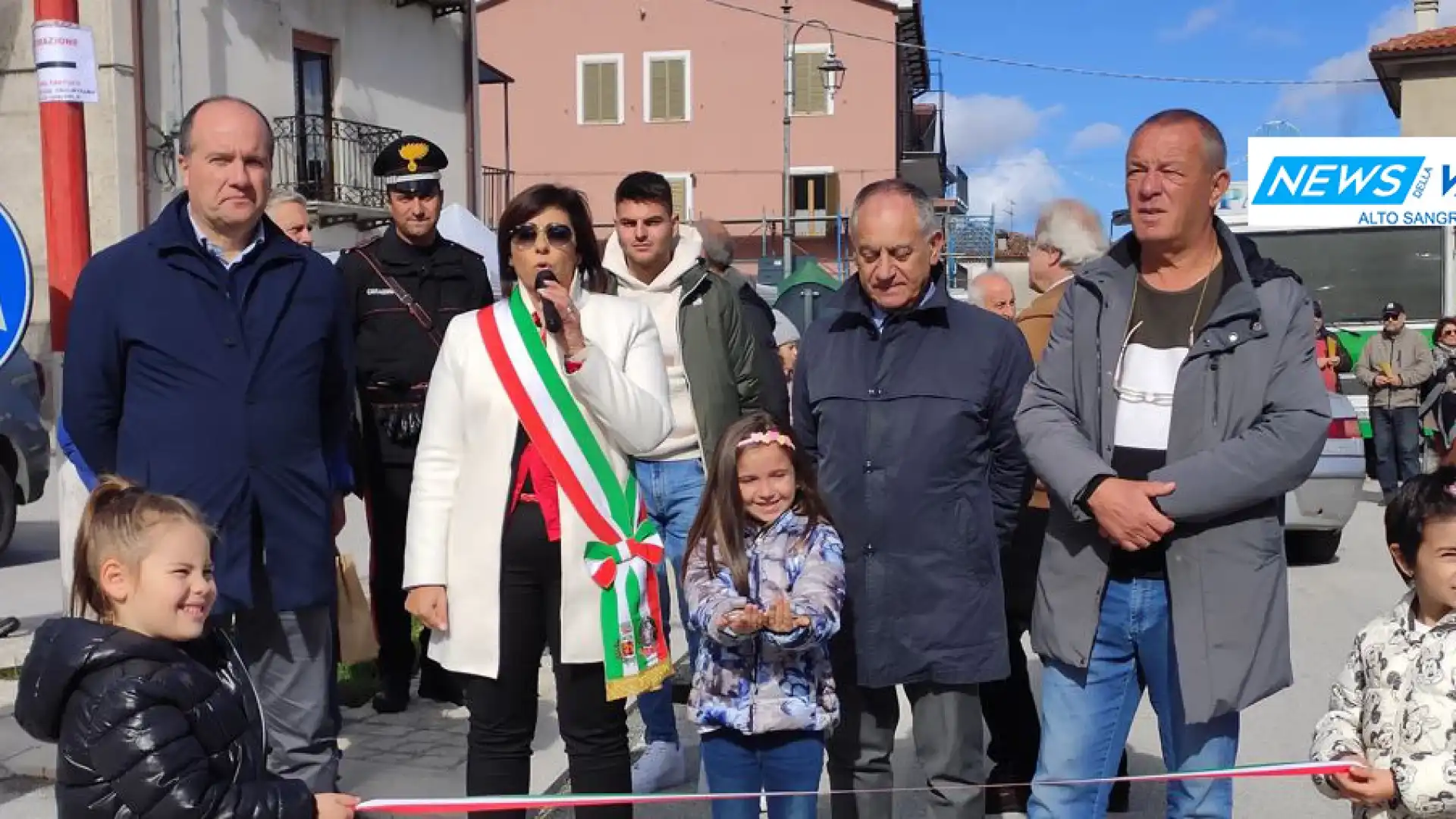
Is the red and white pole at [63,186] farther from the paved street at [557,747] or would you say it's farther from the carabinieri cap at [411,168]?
the paved street at [557,747]

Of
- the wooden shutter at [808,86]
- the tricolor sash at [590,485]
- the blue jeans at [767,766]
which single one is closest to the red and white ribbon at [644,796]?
the blue jeans at [767,766]

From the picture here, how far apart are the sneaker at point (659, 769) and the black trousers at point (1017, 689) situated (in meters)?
1.07

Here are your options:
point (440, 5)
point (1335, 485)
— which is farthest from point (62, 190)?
point (440, 5)

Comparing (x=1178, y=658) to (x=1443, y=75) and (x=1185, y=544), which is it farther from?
(x=1443, y=75)

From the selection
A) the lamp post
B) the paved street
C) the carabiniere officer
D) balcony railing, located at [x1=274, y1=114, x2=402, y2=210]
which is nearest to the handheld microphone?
the carabiniere officer

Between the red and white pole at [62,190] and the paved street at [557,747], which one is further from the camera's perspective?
the red and white pole at [62,190]

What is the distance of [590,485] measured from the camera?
334 centimetres

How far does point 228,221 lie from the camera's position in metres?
3.29

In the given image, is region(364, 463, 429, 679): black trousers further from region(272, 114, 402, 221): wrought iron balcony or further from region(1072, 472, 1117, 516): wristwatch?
region(272, 114, 402, 221): wrought iron balcony

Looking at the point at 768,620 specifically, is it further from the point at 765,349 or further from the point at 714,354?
the point at 765,349

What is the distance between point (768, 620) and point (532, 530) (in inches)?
25.1

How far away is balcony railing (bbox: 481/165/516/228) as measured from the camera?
2756 centimetres

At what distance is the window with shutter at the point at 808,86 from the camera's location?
123 ft

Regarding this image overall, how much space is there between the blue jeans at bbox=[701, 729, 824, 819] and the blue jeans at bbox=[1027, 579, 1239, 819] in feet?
1.87
